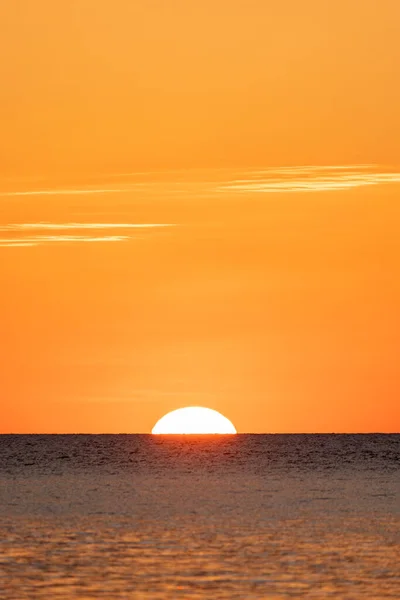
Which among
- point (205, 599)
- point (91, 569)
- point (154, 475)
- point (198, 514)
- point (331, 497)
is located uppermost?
point (154, 475)

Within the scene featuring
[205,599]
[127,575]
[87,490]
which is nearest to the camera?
[205,599]

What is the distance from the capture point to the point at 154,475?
10481 cm

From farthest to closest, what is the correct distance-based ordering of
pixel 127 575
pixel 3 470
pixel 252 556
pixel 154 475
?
pixel 3 470, pixel 154 475, pixel 252 556, pixel 127 575

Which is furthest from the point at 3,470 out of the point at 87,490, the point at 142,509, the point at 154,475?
the point at 142,509

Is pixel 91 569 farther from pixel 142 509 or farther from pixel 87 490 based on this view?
pixel 87 490

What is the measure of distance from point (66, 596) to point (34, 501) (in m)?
34.2

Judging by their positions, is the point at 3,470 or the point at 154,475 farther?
the point at 3,470

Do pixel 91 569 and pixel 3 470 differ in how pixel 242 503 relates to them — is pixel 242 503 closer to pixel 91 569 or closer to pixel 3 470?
pixel 91 569

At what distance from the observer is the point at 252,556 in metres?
43.3

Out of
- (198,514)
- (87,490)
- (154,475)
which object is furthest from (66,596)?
(154,475)

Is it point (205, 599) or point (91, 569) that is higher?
point (91, 569)

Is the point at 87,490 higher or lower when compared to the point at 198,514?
higher

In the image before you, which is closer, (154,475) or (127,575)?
(127,575)

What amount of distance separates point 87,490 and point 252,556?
3814 cm
